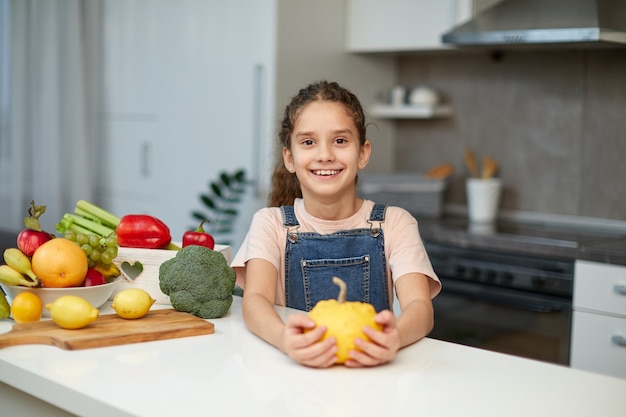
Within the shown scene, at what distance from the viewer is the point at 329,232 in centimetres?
182

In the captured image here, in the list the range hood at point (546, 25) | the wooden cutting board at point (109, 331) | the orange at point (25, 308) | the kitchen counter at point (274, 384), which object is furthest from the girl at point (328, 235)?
the range hood at point (546, 25)

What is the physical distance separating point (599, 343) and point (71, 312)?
1.91 metres

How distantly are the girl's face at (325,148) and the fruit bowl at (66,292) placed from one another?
1.57 ft

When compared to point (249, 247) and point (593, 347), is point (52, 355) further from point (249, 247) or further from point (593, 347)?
point (593, 347)

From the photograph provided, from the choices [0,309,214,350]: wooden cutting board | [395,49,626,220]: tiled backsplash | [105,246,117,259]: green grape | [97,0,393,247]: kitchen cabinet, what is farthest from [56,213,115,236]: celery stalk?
[395,49,626,220]: tiled backsplash

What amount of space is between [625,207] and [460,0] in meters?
1.09

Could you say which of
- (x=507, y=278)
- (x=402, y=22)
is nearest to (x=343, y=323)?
(x=507, y=278)

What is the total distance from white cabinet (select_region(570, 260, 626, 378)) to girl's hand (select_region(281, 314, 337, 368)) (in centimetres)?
166

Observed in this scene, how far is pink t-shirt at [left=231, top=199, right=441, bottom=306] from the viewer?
170 centimetres

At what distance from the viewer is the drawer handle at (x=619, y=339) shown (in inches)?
103

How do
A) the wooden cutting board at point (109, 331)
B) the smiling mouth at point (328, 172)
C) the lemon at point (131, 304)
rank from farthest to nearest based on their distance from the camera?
the smiling mouth at point (328, 172) < the lemon at point (131, 304) < the wooden cutting board at point (109, 331)

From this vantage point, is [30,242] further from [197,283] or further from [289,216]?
[289,216]

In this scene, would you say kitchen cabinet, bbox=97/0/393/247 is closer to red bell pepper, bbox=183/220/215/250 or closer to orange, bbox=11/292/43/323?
red bell pepper, bbox=183/220/215/250

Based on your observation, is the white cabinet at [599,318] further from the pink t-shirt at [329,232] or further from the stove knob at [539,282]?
the pink t-shirt at [329,232]
